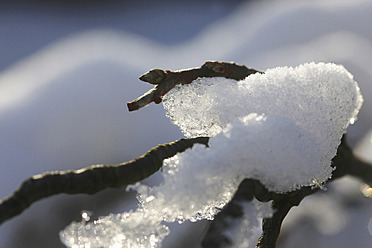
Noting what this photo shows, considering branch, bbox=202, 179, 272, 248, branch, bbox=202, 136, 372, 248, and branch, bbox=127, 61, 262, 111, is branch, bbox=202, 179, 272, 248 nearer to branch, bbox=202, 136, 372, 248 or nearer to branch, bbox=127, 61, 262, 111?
branch, bbox=202, 136, 372, 248

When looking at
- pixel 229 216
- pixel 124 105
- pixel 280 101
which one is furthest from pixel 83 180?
pixel 124 105

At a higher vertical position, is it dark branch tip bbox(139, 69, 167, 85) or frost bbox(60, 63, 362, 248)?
dark branch tip bbox(139, 69, 167, 85)

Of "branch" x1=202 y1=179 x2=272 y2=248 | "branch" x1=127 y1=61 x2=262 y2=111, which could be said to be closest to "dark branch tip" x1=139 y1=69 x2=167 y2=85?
"branch" x1=127 y1=61 x2=262 y2=111

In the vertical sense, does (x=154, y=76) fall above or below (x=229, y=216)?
above

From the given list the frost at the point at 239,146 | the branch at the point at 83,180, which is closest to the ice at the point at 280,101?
the frost at the point at 239,146

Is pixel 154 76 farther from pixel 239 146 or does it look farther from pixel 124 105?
pixel 124 105

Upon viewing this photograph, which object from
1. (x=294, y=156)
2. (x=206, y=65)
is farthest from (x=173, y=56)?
(x=294, y=156)
